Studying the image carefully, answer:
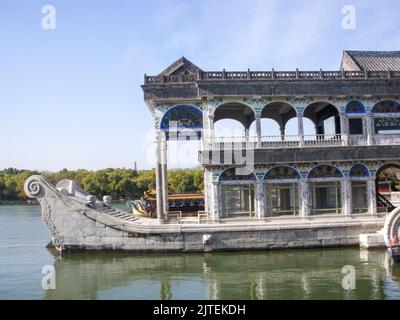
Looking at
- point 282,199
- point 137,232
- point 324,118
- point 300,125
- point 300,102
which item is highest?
point 300,102

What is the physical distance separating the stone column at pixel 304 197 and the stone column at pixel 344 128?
2.44 meters

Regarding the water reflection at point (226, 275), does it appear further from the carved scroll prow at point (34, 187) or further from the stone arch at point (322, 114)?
the stone arch at point (322, 114)

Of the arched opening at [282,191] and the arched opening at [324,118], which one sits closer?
the arched opening at [282,191]

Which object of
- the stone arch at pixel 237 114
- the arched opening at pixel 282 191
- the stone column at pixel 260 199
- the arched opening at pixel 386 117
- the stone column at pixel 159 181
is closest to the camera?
the stone column at pixel 159 181

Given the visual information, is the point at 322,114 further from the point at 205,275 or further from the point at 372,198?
the point at 205,275

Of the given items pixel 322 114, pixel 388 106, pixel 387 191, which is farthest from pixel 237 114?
pixel 387 191

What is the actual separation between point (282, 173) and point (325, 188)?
2.02 metres

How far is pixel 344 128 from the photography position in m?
17.9

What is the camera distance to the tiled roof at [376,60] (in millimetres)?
19547

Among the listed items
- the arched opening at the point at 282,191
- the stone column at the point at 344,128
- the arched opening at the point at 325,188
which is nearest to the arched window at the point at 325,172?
the arched opening at the point at 325,188

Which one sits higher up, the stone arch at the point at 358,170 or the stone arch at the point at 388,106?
the stone arch at the point at 388,106

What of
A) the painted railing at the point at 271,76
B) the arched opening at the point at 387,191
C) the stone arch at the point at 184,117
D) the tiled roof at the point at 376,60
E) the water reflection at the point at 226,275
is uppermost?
the tiled roof at the point at 376,60
